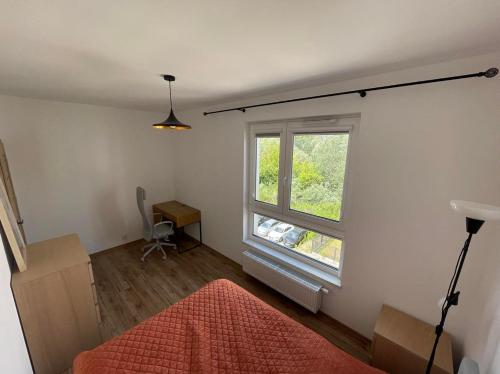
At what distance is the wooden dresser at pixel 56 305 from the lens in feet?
4.82

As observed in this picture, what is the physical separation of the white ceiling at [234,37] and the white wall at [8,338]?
132 centimetres

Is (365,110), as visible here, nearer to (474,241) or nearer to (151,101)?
(474,241)

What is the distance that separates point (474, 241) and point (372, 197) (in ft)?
2.16

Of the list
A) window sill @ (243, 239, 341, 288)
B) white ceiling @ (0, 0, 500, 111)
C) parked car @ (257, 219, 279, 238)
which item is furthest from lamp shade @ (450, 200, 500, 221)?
parked car @ (257, 219, 279, 238)

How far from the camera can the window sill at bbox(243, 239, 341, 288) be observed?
214 centimetres

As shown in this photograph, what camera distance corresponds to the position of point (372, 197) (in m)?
1.76

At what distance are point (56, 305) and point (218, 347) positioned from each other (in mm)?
1350

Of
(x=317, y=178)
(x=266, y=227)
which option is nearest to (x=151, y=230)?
(x=266, y=227)

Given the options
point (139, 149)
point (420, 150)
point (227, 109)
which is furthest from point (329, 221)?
point (139, 149)

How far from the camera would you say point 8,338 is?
106cm

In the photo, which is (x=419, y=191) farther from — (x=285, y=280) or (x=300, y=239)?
(x=285, y=280)

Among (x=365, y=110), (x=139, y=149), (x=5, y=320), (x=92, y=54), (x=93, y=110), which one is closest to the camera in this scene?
(x=5, y=320)

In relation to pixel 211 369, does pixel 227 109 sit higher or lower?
higher

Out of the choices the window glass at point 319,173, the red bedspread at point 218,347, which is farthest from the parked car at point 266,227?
the red bedspread at point 218,347
